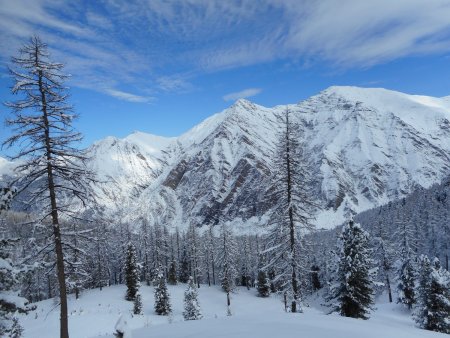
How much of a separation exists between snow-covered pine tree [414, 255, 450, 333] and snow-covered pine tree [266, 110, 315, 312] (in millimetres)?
18231

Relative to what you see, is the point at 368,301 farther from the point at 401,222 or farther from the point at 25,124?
the point at 401,222

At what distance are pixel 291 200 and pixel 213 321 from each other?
9657mm

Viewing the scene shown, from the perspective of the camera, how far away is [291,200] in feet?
75.5

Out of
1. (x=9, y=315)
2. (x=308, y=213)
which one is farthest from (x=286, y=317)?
(x=9, y=315)

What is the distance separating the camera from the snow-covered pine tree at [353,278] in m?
25.8

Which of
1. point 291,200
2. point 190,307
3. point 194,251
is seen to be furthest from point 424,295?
point 194,251

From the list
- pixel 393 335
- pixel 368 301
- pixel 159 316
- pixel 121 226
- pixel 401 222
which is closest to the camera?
pixel 393 335

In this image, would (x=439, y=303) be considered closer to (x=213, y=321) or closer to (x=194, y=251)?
(x=213, y=321)

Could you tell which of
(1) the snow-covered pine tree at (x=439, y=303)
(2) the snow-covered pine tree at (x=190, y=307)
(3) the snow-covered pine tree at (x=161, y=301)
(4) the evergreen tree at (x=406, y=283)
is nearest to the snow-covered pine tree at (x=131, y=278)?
(3) the snow-covered pine tree at (x=161, y=301)

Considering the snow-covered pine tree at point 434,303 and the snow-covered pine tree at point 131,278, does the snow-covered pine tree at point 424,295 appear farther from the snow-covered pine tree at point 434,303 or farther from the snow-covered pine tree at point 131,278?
the snow-covered pine tree at point 131,278

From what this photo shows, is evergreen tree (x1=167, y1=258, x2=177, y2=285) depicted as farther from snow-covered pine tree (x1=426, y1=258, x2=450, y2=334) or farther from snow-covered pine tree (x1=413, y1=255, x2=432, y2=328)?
snow-covered pine tree (x1=426, y1=258, x2=450, y2=334)

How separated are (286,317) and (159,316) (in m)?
36.5

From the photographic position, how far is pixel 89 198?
53.1 ft

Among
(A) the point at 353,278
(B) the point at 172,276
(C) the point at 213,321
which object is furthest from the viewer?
(B) the point at 172,276
